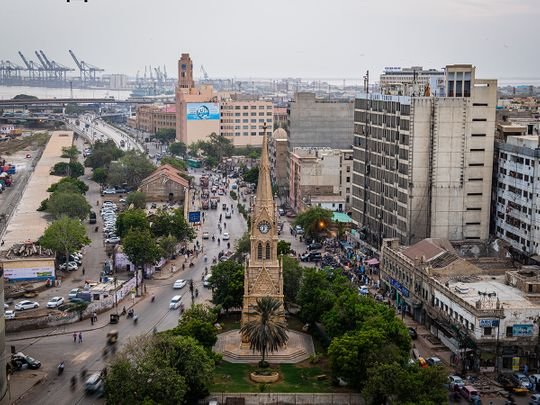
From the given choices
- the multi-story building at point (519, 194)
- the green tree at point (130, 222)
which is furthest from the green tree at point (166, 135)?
the multi-story building at point (519, 194)

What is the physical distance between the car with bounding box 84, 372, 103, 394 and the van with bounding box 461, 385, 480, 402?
52.1 ft

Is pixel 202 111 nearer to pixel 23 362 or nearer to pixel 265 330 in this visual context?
pixel 23 362

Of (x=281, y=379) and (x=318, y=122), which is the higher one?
(x=318, y=122)

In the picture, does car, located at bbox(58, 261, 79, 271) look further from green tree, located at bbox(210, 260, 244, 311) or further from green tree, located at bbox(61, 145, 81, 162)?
green tree, located at bbox(61, 145, 81, 162)

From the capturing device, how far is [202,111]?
144 m

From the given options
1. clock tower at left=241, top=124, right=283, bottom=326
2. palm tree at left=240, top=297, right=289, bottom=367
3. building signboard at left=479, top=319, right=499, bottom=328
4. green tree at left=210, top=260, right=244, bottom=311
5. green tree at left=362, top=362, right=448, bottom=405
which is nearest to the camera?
green tree at left=362, top=362, right=448, bottom=405

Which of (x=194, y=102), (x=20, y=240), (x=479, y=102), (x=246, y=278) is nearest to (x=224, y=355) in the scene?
(x=246, y=278)

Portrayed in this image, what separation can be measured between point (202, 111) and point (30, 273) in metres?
90.1

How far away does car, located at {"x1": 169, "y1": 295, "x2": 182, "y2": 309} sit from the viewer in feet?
166

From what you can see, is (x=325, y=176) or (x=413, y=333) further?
(x=325, y=176)

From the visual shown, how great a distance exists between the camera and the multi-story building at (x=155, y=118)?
554ft

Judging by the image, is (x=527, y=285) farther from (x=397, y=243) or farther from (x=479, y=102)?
(x=479, y=102)

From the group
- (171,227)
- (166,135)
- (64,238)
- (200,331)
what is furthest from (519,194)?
(166,135)

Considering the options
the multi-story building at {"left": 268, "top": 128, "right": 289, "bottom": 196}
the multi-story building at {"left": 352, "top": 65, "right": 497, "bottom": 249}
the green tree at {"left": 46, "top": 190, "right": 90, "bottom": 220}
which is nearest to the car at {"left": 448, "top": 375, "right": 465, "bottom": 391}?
the multi-story building at {"left": 352, "top": 65, "right": 497, "bottom": 249}
